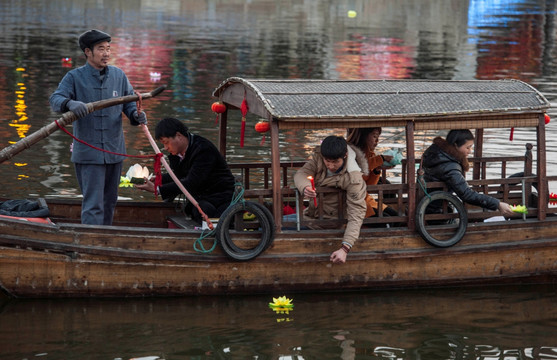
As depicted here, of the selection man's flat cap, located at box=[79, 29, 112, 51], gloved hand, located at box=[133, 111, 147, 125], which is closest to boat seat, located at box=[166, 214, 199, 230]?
gloved hand, located at box=[133, 111, 147, 125]

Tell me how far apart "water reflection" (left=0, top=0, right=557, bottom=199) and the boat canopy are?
14.4 ft

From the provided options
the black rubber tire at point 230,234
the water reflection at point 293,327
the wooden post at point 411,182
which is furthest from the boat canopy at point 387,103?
the water reflection at point 293,327

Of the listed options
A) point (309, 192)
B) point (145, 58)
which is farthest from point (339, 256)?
point (145, 58)

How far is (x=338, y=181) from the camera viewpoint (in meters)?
7.50

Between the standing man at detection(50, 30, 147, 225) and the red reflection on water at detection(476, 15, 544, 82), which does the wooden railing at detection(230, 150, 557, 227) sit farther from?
the red reflection on water at detection(476, 15, 544, 82)

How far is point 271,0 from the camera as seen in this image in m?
51.6

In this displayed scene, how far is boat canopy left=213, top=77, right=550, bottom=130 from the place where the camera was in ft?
24.0

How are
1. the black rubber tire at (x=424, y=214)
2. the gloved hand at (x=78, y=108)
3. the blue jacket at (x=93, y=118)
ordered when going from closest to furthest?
the gloved hand at (x=78, y=108)
the blue jacket at (x=93, y=118)
the black rubber tire at (x=424, y=214)

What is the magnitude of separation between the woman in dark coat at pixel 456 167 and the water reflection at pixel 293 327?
2.95ft

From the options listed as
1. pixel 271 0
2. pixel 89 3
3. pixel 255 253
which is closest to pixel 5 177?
pixel 255 253

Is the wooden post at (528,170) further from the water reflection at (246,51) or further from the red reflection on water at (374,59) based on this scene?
the red reflection on water at (374,59)

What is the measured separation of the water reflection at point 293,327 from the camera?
22.2 feet

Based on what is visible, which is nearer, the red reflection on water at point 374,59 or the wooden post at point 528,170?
the wooden post at point 528,170

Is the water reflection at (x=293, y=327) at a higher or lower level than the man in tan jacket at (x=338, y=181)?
lower
